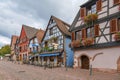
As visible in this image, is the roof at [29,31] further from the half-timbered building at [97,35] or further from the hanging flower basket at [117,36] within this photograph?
the hanging flower basket at [117,36]

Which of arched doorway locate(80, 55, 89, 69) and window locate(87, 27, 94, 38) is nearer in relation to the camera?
window locate(87, 27, 94, 38)

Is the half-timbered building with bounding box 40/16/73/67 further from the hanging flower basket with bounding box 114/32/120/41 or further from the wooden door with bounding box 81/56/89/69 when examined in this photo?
the hanging flower basket with bounding box 114/32/120/41

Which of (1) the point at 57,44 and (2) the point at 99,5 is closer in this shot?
(2) the point at 99,5

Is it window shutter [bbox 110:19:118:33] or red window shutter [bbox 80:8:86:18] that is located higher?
red window shutter [bbox 80:8:86:18]

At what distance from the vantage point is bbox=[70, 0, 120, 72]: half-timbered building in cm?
1745

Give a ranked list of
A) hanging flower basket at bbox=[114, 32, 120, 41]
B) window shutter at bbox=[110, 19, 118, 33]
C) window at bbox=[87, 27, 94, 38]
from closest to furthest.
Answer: hanging flower basket at bbox=[114, 32, 120, 41]
window shutter at bbox=[110, 19, 118, 33]
window at bbox=[87, 27, 94, 38]

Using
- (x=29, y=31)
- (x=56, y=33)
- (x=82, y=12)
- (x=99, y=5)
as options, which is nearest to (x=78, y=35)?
(x=82, y=12)

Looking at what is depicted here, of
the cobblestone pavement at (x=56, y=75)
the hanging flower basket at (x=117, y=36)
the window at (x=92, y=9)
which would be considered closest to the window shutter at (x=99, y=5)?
the window at (x=92, y=9)

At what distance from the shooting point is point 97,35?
64.2 feet

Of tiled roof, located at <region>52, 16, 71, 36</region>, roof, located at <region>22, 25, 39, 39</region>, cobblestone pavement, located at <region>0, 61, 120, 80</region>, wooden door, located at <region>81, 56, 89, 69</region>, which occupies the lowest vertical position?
cobblestone pavement, located at <region>0, 61, 120, 80</region>

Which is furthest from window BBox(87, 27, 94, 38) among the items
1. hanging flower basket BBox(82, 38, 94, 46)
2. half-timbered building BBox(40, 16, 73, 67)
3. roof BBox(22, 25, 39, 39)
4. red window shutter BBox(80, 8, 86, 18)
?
roof BBox(22, 25, 39, 39)

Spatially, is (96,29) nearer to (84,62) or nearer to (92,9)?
(92,9)

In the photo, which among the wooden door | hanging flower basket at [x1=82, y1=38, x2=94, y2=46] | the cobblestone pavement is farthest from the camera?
the wooden door

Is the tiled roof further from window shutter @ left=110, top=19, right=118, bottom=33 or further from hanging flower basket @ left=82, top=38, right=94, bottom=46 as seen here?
window shutter @ left=110, top=19, right=118, bottom=33
